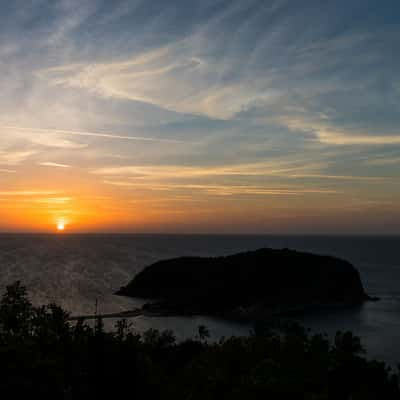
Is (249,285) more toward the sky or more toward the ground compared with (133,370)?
more toward the ground

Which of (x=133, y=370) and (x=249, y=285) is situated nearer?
(x=133, y=370)

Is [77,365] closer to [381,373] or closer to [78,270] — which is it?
[381,373]

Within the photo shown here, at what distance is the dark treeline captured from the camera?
1916cm

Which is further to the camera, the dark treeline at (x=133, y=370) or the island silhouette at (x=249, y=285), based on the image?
the island silhouette at (x=249, y=285)

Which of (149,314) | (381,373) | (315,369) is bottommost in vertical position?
(149,314)

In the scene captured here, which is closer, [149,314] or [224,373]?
[224,373]

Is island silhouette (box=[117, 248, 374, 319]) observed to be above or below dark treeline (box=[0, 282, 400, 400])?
below

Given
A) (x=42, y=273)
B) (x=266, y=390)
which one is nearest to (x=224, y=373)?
(x=266, y=390)

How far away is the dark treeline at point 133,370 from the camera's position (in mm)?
19156

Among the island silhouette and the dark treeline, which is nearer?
the dark treeline

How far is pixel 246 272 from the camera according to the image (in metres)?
137

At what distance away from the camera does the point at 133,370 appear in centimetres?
2034

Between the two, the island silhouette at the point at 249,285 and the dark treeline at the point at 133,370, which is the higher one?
the dark treeline at the point at 133,370

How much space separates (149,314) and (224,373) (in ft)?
272
